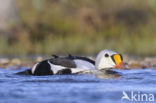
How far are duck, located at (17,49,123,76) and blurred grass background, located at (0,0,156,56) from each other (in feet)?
18.9

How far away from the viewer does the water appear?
7.23 meters

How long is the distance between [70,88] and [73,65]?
1907mm

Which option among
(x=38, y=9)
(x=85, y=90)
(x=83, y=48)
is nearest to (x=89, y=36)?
(x=83, y=48)

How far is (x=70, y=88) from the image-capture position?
820 centimetres

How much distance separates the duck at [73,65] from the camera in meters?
10.1

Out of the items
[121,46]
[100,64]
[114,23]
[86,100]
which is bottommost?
[86,100]

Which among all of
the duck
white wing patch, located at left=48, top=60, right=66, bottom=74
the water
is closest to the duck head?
the duck

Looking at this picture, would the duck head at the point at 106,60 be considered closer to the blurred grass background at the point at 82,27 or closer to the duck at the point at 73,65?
the duck at the point at 73,65

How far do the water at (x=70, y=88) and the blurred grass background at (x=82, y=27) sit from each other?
6361 mm

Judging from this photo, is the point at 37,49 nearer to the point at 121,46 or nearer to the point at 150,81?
the point at 121,46

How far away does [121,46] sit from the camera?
53.8 feet

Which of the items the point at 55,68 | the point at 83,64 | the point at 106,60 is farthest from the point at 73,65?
the point at 106,60

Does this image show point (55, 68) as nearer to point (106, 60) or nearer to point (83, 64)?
point (83, 64)

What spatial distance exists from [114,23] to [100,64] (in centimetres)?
848
